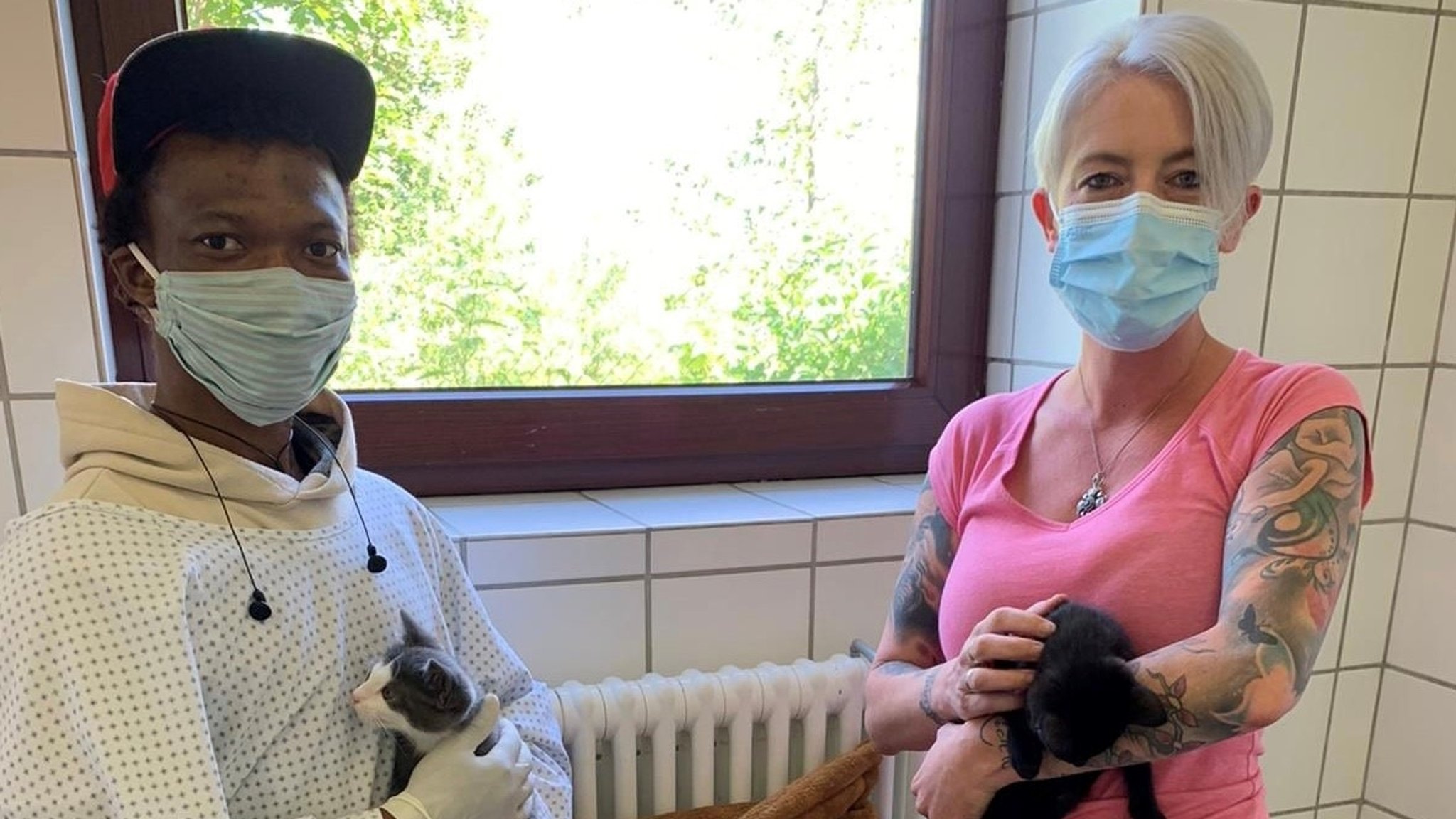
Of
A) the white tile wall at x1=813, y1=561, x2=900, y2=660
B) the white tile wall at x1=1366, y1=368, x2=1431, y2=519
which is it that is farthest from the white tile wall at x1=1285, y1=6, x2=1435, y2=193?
the white tile wall at x1=813, y1=561, x2=900, y2=660

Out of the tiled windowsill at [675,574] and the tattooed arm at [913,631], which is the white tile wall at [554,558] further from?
the tattooed arm at [913,631]

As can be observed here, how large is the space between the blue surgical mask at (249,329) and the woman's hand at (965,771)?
2.13ft

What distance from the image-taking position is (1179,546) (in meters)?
0.79

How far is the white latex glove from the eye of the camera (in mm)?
796

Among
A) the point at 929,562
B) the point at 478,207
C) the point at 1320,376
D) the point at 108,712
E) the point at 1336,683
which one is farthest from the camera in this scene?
the point at 1336,683

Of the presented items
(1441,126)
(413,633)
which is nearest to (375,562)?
(413,633)

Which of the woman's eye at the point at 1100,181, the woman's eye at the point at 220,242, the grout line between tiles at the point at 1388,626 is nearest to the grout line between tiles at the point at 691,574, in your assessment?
the woman's eye at the point at 220,242

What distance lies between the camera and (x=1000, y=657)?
2.58 ft

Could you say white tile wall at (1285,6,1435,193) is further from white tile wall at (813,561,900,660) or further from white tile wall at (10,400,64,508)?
white tile wall at (10,400,64,508)

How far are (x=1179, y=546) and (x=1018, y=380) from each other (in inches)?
30.8

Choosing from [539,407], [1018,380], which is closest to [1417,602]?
[1018,380]

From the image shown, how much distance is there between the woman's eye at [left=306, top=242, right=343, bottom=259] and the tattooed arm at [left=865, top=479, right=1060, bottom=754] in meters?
0.63

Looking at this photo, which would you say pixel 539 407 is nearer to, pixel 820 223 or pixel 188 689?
pixel 820 223

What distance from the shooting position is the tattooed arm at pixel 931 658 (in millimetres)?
788
